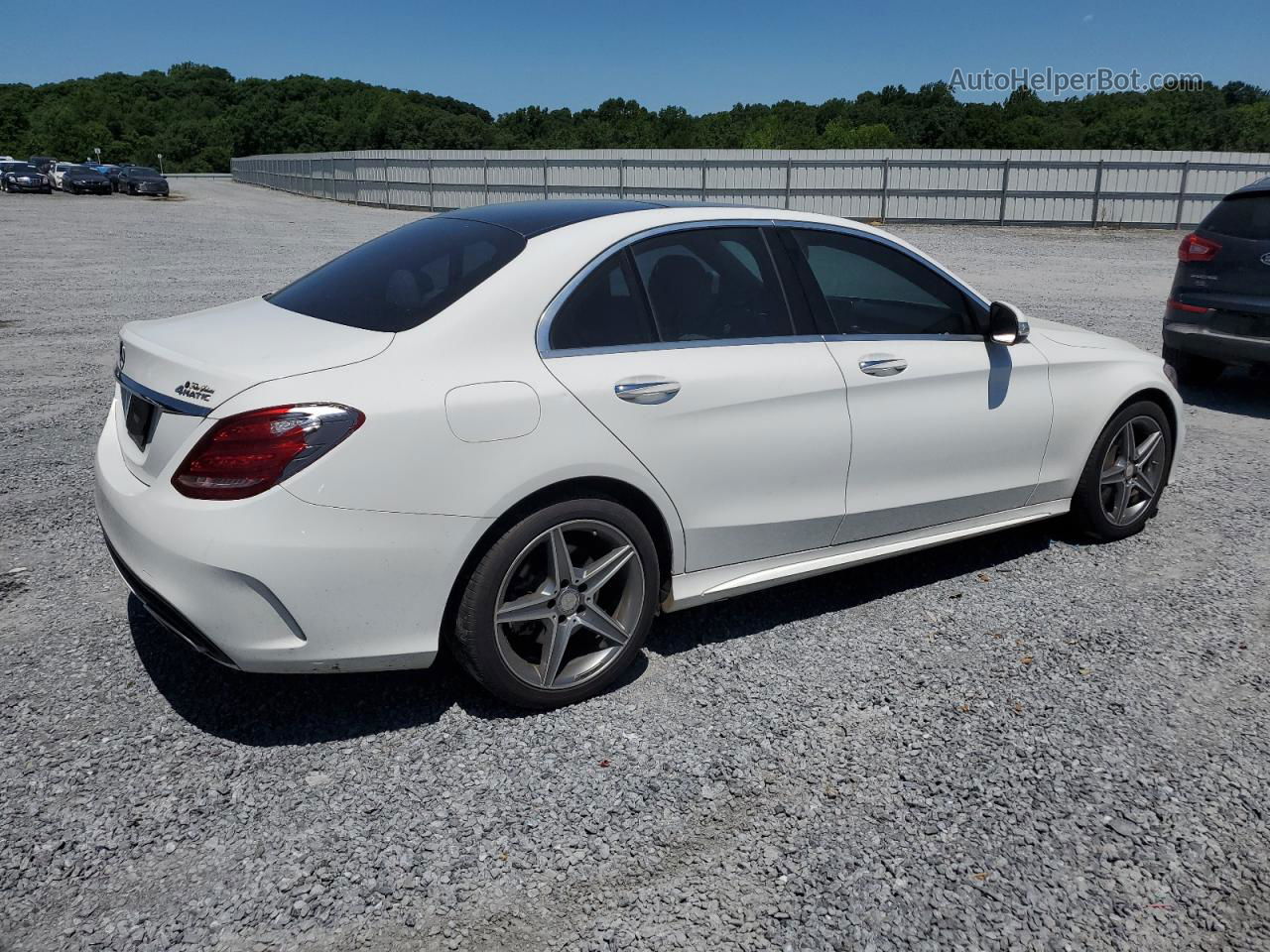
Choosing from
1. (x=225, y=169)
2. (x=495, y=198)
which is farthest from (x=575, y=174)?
(x=225, y=169)

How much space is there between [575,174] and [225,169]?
10183 cm

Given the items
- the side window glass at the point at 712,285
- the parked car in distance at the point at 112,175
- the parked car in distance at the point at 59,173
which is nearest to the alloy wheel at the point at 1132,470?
the side window glass at the point at 712,285

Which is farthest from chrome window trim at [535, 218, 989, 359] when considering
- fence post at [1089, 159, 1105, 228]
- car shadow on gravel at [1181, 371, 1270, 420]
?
fence post at [1089, 159, 1105, 228]

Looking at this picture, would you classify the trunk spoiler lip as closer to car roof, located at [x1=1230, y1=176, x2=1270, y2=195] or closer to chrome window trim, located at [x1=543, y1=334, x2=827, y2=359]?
chrome window trim, located at [x1=543, y1=334, x2=827, y2=359]

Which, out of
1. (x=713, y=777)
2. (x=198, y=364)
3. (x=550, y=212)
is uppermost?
(x=550, y=212)

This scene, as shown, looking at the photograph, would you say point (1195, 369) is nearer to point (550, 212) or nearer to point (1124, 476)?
point (1124, 476)

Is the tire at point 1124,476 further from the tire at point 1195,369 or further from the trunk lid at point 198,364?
the tire at point 1195,369

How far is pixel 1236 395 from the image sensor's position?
885 centimetres

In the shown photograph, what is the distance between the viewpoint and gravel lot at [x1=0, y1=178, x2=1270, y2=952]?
8.38 ft

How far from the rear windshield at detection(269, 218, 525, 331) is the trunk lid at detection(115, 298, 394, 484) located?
0.34 ft

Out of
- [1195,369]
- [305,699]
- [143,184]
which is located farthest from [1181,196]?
[143,184]

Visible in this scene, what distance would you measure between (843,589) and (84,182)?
5603 centimetres

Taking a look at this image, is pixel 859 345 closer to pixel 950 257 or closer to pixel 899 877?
pixel 899 877

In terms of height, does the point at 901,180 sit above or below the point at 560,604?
above
